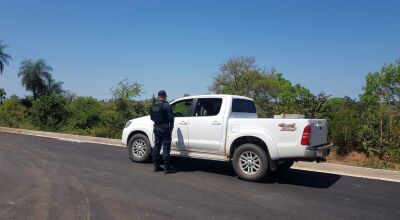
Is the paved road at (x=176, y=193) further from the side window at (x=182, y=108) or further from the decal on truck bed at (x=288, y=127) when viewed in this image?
the side window at (x=182, y=108)

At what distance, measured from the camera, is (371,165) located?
10.9 meters

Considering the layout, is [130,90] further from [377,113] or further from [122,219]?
[122,219]

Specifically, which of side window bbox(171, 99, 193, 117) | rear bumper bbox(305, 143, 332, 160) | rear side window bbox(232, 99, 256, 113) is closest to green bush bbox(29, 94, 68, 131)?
side window bbox(171, 99, 193, 117)

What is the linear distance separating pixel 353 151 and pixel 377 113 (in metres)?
1.31

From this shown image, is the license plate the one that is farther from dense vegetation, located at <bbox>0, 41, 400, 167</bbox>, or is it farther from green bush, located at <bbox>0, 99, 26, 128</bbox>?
green bush, located at <bbox>0, 99, 26, 128</bbox>

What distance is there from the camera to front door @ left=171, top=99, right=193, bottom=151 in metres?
9.70

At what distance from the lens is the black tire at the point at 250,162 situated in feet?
27.6

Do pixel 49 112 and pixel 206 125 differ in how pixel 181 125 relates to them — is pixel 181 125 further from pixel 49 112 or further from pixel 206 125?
pixel 49 112

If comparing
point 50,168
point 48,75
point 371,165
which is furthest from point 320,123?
point 48,75

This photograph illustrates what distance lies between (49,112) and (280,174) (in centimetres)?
1687

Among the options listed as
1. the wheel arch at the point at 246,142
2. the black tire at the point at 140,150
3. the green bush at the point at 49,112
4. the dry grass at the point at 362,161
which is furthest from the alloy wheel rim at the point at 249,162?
the green bush at the point at 49,112

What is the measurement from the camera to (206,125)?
936cm

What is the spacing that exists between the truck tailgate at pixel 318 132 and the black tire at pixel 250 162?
3.32 ft

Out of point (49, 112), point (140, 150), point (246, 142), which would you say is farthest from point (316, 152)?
point (49, 112)
